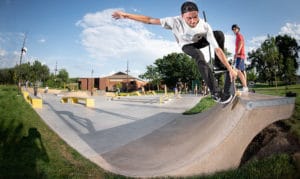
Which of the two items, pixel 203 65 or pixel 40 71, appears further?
pixel 40 71

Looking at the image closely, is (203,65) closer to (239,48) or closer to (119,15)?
(119,15)

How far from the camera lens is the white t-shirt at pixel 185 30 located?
13.6 ft

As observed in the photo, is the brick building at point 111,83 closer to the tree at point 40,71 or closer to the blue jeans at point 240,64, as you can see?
the tree at point 40,71

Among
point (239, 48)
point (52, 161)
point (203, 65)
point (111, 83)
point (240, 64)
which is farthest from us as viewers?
point (111, 83)

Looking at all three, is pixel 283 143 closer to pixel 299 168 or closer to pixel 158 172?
pixel 299 168

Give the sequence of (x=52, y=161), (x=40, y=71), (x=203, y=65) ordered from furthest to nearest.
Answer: (x=40, y=71)
(x=52, y=161)
(x=203, y=65)

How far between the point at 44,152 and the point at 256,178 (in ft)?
14.2

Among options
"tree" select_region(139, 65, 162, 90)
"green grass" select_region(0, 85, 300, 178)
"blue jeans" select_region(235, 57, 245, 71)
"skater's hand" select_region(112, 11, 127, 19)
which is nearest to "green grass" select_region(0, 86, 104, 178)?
"green grass" select_region(0, 85, 300, 178)

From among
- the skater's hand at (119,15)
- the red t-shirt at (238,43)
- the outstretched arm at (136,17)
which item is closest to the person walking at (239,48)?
the red t-shirt at (238,43)

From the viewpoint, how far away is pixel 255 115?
153 inches

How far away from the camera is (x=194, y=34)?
167 inches

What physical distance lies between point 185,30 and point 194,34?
0.63 ft

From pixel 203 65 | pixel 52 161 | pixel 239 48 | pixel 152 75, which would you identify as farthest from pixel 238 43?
pixel 152 75

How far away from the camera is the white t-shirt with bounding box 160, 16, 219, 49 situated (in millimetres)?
4145
